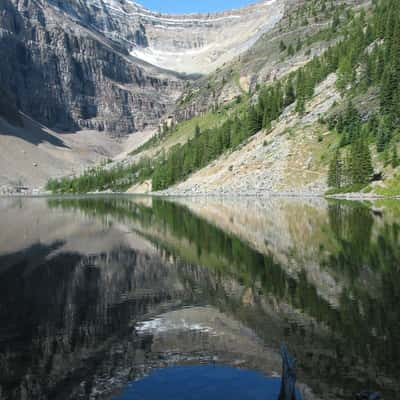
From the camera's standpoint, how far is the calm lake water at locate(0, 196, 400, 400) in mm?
14617

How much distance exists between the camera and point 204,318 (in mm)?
21078

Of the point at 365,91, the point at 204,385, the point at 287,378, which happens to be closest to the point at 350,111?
the point at 365,91

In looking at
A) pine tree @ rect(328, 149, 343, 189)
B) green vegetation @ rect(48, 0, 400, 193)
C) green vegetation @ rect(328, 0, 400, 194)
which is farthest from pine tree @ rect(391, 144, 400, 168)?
pine tree @ rect(328, 149, 343, 189)

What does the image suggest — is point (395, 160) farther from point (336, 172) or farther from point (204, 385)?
point (204, 385)

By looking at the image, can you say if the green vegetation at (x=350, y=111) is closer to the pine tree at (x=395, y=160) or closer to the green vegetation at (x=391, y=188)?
the pine tree at (x=395, y=160)

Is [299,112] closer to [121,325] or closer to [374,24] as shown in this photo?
[374,24]

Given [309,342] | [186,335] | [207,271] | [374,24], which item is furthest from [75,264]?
[374,24]

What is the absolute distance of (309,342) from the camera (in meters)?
17.0

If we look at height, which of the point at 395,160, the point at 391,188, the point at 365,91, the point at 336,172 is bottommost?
the point at 391,188

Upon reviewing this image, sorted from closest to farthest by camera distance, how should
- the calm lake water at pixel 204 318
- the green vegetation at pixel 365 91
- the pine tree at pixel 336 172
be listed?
the calm lake water at pixel 204 318 < the green vegetation at pixel 365 91 < the pine tree at pixel 336 172

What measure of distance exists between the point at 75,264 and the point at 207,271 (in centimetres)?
1056

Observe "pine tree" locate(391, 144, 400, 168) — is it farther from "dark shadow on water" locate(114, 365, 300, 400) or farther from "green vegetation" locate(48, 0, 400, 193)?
"dark shadow on water" locate(114, 365, 300, 400)

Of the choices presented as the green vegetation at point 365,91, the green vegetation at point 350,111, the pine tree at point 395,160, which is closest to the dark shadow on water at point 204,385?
the pine tree at point 395,160

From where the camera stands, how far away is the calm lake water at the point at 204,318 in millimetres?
14617
